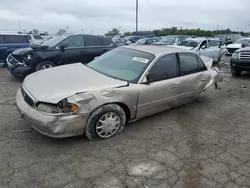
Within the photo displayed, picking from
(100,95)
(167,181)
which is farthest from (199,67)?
(167,181)

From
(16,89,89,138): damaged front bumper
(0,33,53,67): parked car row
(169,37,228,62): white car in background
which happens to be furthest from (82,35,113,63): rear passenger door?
(16,89,89,138): damaged front bumper

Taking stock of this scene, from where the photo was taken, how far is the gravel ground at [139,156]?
2760 millimetres

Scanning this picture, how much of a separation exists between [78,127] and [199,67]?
3.16 m

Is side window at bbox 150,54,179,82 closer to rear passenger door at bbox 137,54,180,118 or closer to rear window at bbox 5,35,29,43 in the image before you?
rear passenger door at bbox 137,54,180,118

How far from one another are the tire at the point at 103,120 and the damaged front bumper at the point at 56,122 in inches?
5.5

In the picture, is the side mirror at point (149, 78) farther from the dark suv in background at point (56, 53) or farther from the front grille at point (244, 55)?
the front grille at point (244, 55)

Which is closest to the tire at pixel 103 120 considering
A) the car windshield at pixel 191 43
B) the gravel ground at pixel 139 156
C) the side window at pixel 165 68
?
the gravel ground at pixel 139 156

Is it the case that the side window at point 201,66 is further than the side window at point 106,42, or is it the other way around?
the side window at point 106,42

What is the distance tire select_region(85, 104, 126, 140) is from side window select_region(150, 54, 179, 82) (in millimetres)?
964

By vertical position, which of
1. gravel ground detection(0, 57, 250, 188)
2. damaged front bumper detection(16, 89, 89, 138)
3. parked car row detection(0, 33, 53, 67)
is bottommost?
gravel ground detection(0, 57, 250, 188)

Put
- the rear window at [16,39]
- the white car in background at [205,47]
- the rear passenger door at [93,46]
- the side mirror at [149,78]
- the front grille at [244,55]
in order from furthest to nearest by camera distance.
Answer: the white car in background at [205,47]
the rear window at [16,39]
the front grille at [244,55]
the rear passenger door at [93,46]
the side mirror at [149,78]

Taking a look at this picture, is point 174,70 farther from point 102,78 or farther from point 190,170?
point 190,170

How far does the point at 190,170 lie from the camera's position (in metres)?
3.02

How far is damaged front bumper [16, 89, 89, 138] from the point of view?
10.2ft
